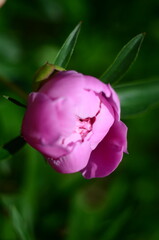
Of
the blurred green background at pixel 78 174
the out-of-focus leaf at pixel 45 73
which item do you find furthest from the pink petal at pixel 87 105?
the blurred green background at pixel 78 174

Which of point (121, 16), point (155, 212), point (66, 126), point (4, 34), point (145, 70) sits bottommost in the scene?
point (155, 212)

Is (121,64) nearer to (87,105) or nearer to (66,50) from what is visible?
(66,50)

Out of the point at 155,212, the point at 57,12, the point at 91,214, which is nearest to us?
the point at 91,214

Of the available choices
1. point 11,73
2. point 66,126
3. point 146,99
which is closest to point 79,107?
point 66,126

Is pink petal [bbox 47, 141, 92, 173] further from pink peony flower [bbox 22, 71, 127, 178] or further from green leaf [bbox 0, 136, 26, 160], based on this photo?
green leaf [bbox 0, 136, 26, 160]

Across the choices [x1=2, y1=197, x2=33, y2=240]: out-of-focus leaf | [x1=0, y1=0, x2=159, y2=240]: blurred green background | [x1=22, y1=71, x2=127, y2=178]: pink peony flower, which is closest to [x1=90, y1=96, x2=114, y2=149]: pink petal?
[x1=22, y1=71, x2=127, y2=178]: pink peony flower

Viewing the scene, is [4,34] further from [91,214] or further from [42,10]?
[91,214]
